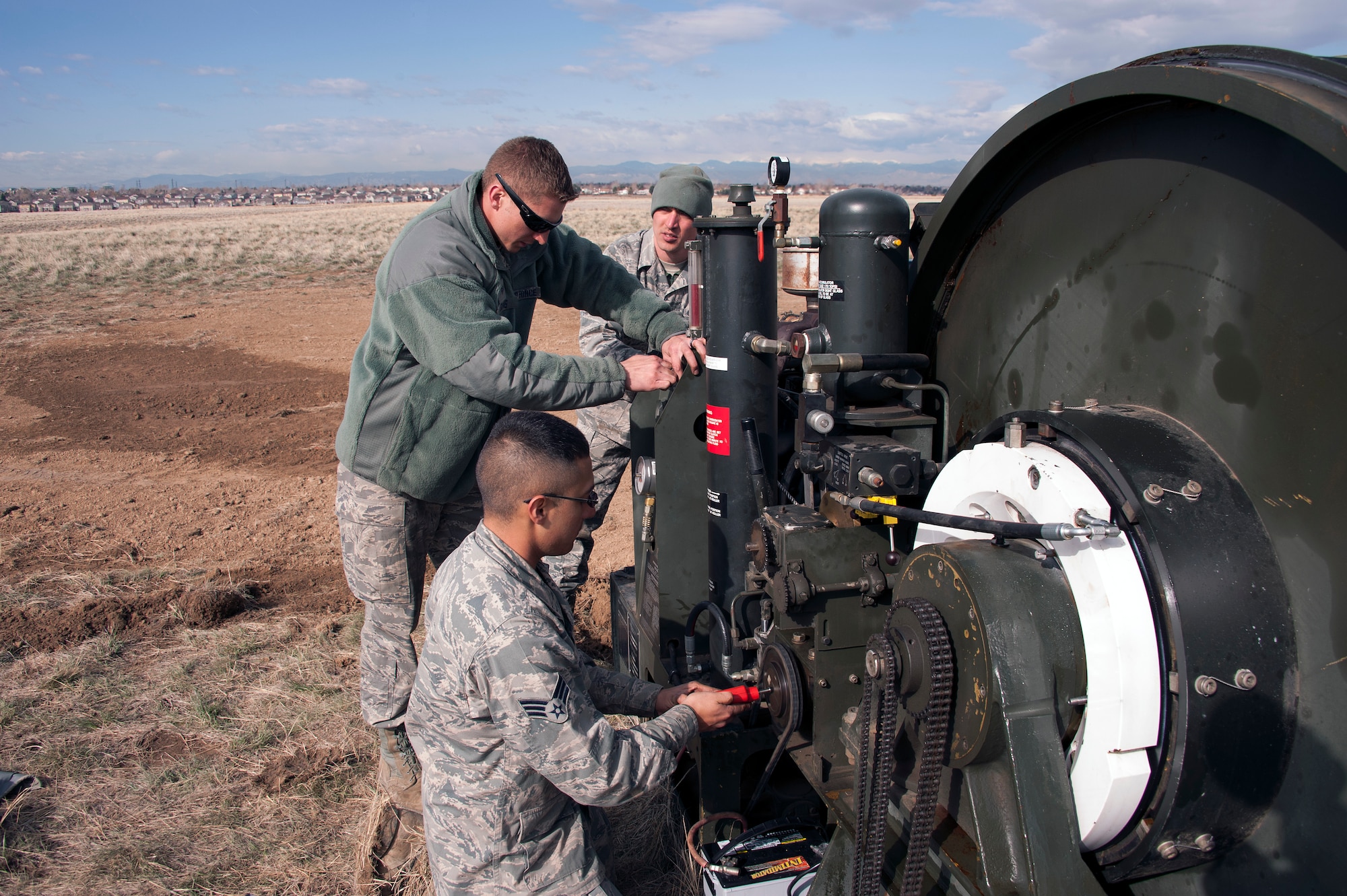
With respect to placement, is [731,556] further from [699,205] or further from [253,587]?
[253,587]

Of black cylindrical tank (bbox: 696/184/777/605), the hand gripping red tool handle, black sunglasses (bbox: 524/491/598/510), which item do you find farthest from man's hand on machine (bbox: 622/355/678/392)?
the hand gripping red tool handle

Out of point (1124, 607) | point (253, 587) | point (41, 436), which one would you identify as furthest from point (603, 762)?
point (41, 436)

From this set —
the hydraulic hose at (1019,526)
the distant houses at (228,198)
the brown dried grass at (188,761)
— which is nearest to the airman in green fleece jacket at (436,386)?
the brown dried grass at (188,761)

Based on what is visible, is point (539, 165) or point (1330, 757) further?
point (539, 165)

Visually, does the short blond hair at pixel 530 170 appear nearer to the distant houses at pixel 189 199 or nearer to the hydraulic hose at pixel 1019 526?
the hydraulic hose at pixel 1019 526

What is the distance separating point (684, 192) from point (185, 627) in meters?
3.62

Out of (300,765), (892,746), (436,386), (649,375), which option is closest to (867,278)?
(649,375)

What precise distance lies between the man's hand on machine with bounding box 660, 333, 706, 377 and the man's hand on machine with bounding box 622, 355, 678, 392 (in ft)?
0.09

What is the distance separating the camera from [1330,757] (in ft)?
4.98

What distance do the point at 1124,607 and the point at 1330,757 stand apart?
0.39 meters

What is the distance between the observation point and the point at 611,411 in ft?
15.8

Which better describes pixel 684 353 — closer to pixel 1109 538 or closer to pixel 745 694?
pixel 745 694

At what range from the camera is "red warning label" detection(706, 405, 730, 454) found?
3160mm

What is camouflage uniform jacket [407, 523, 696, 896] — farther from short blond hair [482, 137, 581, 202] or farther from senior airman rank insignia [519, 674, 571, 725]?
short blond hair [482, 137, 581, 202]
